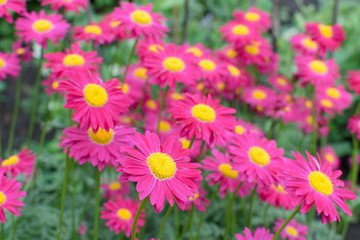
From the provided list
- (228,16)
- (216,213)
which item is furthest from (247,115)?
(228,16)

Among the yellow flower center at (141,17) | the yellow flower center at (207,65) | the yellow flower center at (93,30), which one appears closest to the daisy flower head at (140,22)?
the yellow flower center at (141,17)

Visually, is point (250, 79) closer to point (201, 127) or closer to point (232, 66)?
point (232, 66)

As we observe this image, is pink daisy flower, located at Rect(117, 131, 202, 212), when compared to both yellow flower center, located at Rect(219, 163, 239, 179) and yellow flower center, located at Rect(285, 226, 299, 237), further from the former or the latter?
yellow flower center, located at Rect(285, 226, 299, 237)

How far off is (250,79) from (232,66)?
11.3 inches

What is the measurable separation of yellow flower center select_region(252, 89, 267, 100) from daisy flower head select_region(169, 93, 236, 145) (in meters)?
0.91

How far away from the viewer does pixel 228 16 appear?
3.66m

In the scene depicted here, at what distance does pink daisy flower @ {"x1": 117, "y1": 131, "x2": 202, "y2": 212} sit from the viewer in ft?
2.37

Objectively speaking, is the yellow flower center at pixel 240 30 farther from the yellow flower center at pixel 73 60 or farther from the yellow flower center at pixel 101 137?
the yellow flower center at pixel 101 137

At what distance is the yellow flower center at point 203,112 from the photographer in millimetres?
995

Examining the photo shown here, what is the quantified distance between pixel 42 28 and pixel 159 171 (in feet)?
2.87

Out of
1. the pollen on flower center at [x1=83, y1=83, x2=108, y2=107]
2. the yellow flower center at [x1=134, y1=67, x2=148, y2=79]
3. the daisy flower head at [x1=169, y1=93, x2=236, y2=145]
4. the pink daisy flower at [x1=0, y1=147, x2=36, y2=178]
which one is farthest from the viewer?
the yellow flower center at [x1=134, y1=67, x2=148, y2=79]

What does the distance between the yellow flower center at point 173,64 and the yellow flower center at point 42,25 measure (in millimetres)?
473

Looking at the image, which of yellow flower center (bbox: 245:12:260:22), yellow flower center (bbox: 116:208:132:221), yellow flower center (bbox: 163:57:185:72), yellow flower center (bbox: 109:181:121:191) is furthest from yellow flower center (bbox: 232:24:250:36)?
yellow flower center (bbox: 116:208:132:221)

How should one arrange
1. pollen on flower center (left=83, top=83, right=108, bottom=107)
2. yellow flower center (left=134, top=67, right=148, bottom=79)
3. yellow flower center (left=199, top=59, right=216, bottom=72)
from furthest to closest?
1. yellow flower center (left=134, top=67, right=148, bottom=79)
2. yellow flower center (left=199, top=59, right=216, bottom=72)
3. pollen on flower center (left=83, top=83, right=108, bottom=107)
